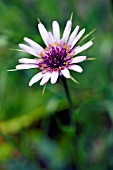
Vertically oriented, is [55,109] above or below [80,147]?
above

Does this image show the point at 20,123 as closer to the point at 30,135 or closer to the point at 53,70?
the point at 30,135

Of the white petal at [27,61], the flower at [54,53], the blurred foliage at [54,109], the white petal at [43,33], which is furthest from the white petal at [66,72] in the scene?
the blurred foliage at [54,109]

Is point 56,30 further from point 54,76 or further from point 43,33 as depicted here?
point 54,76

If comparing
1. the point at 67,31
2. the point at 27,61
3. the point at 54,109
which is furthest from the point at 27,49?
the point at 54,109

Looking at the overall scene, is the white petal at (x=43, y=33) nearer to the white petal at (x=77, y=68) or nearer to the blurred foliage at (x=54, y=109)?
the white petal at (x=77, y=68)

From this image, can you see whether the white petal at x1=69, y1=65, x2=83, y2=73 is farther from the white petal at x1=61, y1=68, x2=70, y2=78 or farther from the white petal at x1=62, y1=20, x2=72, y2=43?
the white petal at x1=62, y1=20, x2=72, y2=43

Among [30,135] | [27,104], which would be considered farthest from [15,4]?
[30,135]
